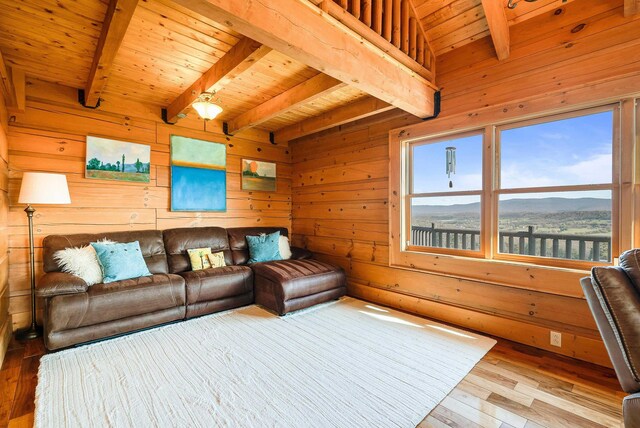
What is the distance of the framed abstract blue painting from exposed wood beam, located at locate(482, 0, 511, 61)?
3.50 metres

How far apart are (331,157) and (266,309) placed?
2.35m

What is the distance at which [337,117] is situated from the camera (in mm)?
3738

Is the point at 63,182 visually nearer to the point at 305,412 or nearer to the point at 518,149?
the point at 305,412

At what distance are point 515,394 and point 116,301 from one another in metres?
3.19

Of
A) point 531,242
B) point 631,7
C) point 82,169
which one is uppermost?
point 631,7

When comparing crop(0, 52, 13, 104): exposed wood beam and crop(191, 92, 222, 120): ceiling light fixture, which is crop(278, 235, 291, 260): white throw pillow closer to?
crop(191, 92, 222, 120): ceiling light fixture

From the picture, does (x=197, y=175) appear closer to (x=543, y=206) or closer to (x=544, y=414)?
(x=543, y=206)

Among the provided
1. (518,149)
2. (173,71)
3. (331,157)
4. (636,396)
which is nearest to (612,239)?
(518,149)

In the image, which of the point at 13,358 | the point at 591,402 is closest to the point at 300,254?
the point at 13,358

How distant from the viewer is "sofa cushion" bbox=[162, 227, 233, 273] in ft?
11.5

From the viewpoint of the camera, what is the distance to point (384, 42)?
2402 mm

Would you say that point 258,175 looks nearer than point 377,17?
No

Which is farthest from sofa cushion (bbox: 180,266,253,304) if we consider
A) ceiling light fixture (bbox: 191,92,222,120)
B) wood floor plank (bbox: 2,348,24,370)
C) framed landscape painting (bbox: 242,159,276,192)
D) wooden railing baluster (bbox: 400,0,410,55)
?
wooden railing baluster (bbox: 400,0,410,55)

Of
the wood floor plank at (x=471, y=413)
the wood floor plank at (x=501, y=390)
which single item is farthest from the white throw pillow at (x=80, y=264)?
the wood floor plank at (x=501, y=390)
